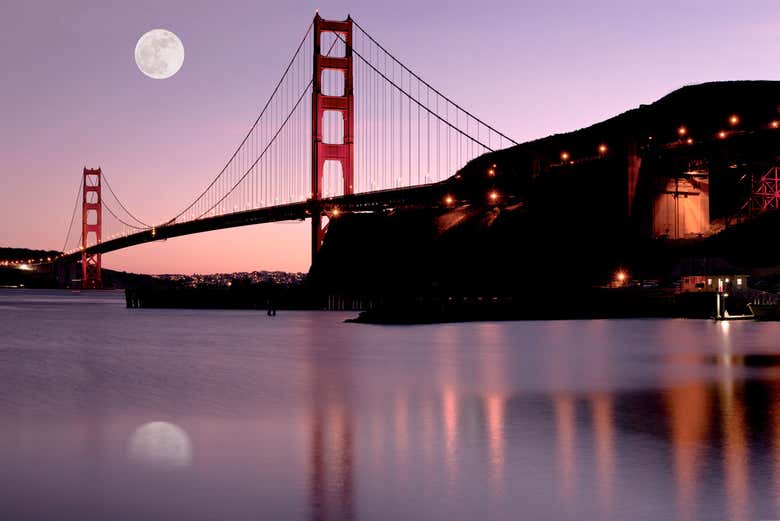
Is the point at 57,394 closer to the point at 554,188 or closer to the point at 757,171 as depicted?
the point at 757,171

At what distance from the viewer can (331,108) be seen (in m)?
80.1

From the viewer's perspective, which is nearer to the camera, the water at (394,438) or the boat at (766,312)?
the water at (394,438)

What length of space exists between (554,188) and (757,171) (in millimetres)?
18492

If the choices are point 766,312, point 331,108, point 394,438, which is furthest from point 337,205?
point 394,438

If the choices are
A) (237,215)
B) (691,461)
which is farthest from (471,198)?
(691,461)

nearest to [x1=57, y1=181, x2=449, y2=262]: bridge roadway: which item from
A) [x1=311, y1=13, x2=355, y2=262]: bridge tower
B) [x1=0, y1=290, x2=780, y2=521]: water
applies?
[x1=311, y1=13, x2=355, y2=262]: bridge tower

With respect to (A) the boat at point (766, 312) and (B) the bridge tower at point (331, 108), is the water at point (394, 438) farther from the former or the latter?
(B) the bridge tower at point (331, 108)

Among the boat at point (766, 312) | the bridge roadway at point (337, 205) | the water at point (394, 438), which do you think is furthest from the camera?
the bridge roadway at point (337, 205)

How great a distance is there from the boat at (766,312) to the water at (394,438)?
23898 mm

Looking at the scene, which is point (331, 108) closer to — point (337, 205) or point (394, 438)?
point (337, 205)

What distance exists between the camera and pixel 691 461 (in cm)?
863

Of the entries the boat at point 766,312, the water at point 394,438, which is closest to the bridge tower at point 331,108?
the boat at point 766,312

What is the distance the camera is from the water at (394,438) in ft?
23.3

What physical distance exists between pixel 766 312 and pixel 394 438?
39.0 metres
